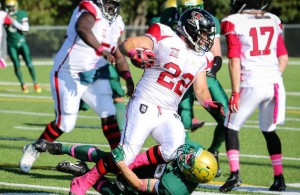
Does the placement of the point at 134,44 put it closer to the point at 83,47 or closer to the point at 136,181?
the point at 136,181

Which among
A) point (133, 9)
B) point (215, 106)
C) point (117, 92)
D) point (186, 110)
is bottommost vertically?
point (133, 9)

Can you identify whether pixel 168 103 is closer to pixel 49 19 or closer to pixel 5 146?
pixel 5 146

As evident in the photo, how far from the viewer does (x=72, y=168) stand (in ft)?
22.1

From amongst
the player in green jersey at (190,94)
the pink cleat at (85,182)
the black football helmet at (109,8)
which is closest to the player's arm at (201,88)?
the pink cleat at (85,182)

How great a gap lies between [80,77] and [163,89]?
1.82 meters

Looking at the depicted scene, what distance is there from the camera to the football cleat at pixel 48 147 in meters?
7.08

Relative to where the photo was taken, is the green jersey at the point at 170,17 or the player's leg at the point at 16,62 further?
the player's leg at the point at 16,62

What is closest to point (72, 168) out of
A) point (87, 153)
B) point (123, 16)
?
point (87, 153)

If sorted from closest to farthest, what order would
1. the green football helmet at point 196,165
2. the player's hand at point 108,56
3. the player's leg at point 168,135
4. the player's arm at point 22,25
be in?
the green football helmet at point 196,165 → the player's leg at point 168,135 → the player's hand at point 108,56 → the player's arm at point 22,25

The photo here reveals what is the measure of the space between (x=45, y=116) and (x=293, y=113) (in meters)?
4.15

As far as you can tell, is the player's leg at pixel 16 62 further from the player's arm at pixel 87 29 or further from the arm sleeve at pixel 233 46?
the arm sleeve at pixel 233 46

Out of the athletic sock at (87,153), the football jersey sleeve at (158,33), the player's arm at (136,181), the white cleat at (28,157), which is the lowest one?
the white cleat at (28,157)

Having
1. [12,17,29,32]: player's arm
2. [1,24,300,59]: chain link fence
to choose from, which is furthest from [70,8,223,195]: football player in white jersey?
[1,24,300,59]: chain link fence

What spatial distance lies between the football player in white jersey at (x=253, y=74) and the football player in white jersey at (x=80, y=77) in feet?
3.57
